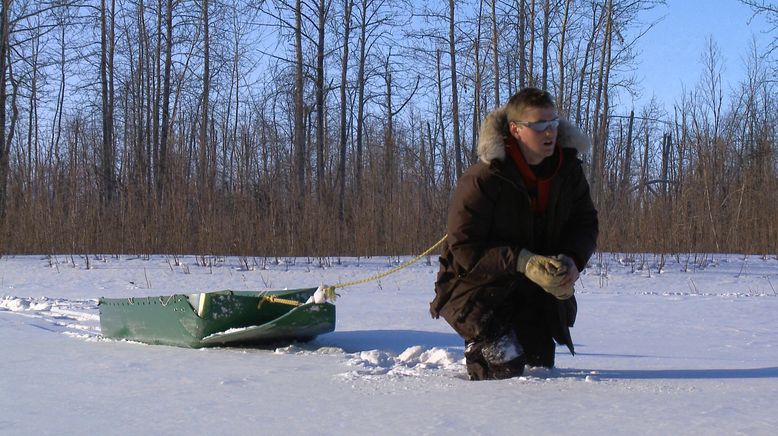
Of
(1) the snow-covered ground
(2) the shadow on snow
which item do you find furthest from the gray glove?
(2) the shadow on snow

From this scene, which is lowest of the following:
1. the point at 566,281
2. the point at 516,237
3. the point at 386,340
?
the point at 386,340

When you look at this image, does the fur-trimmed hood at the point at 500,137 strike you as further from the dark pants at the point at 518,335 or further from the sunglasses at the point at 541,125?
the dark pants at the point at 518,335

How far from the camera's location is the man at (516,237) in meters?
3.41

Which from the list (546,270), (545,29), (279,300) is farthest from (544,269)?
(545,29)

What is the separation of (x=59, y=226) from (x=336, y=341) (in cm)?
1033

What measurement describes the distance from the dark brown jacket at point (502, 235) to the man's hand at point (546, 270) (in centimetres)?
7

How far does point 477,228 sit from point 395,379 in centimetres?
77

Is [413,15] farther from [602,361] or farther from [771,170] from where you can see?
[602,361]

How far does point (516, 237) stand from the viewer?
3502mm

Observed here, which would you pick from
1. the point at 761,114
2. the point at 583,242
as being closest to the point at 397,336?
the point at 583,242

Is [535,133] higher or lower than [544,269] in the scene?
higher

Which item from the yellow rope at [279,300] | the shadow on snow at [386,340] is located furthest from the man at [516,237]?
the yellow rope at [279,300]

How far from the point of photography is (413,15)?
21469mm

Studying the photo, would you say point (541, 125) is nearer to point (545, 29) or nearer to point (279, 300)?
point (279, 300)
